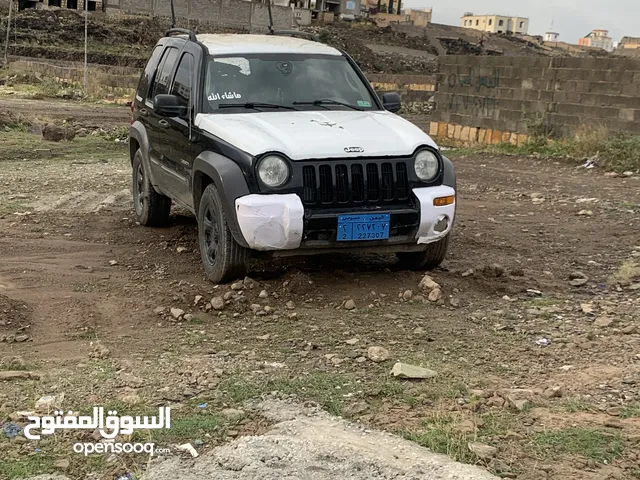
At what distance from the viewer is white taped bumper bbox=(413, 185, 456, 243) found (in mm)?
5859

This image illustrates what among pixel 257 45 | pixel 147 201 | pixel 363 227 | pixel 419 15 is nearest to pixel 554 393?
pixel 363 227

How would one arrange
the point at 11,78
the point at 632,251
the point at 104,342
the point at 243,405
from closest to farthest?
the point at 243,405 < the point at 104,342 < the point at 632,251 < the point at 11,78

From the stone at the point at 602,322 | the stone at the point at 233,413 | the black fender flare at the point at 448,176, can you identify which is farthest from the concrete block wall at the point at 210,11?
the stone at the point at 233,413

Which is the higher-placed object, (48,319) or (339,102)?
(339,102)

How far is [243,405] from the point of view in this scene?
4.00 meters

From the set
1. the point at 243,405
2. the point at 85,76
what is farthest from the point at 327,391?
the point at 85,76

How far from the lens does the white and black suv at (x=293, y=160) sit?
18.4 feet

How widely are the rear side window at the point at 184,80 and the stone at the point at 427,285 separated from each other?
7.88 ft

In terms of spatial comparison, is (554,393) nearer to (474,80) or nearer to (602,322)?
(602,322)

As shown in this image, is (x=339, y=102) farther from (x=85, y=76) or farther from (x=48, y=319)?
(x=85, y=76)

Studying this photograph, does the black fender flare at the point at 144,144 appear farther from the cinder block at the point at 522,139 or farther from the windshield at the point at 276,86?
the cinder block at the point at 522,139

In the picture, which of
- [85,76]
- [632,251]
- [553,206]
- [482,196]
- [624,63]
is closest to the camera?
[632,251]

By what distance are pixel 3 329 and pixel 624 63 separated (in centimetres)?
1185

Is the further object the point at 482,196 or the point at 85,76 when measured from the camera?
the point at 85,76
